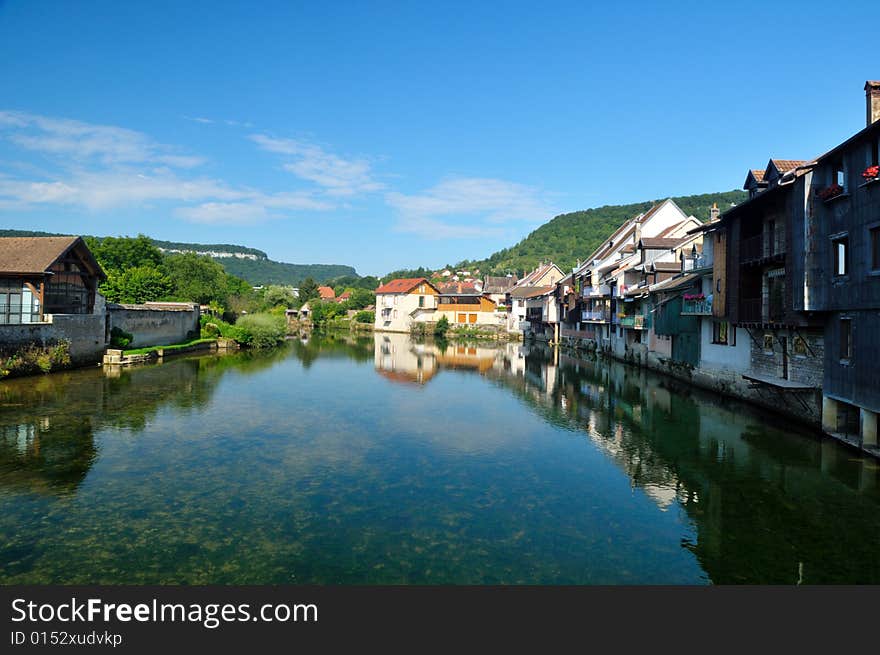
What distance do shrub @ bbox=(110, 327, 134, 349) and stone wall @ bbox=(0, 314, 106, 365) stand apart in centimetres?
236

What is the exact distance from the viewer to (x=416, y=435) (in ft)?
71.8

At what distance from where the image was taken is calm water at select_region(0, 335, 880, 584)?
10.5 metres

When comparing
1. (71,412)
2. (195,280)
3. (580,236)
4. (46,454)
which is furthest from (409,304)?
(580,236)

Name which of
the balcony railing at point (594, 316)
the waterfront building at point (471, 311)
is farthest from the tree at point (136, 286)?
the balcony railing at point (594, 316)

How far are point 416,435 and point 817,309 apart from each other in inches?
607

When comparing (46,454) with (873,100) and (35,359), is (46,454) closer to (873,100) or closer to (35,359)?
(35,359)

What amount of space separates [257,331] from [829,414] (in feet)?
181

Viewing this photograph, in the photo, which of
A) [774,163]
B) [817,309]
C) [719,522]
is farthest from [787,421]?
[719,522]

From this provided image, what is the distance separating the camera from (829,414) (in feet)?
66.2

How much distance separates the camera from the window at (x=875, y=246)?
16781 millimetres

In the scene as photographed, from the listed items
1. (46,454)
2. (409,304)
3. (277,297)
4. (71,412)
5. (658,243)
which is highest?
(658,243)

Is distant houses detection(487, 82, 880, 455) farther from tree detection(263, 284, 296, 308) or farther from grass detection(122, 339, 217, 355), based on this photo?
tree detection(263, 284, 296, 308)

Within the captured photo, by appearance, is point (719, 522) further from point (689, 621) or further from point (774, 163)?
point (774, 163)

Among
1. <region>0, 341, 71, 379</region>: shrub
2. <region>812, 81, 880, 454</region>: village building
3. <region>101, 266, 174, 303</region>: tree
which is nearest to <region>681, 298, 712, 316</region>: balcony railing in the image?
<region>812, 81, 880, 454</region>: village building
